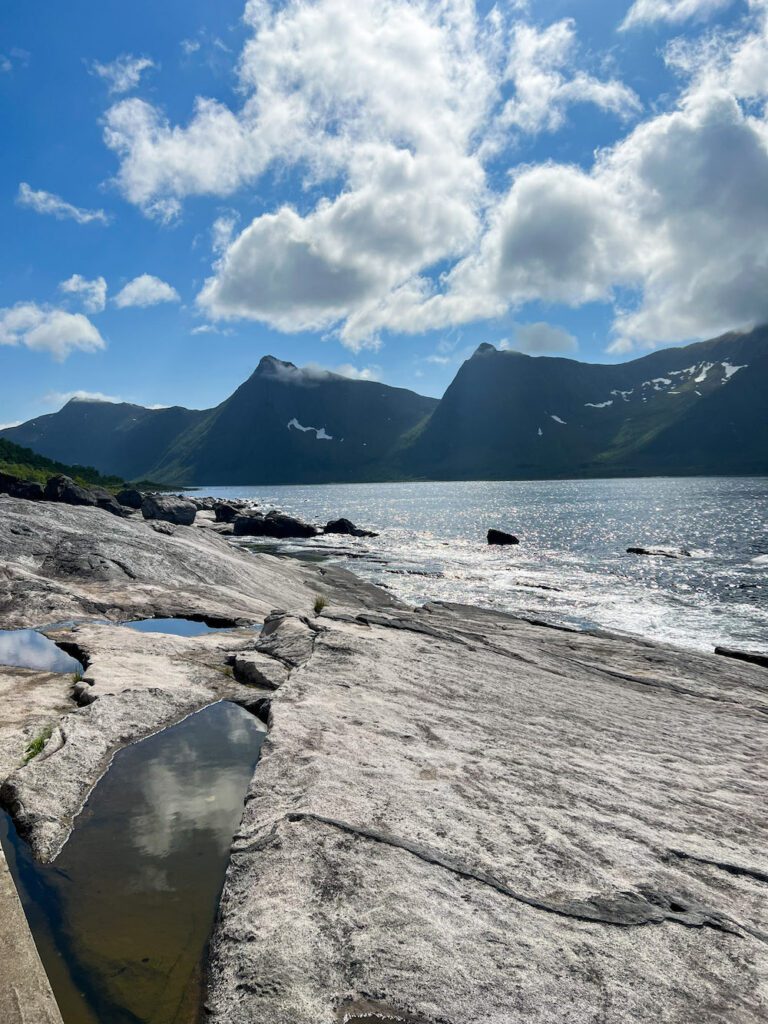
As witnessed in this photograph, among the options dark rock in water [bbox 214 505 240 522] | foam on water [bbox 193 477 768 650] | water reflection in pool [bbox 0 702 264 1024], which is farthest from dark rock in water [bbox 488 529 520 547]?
water reflection in pool [bbox 0 702 264 1024]

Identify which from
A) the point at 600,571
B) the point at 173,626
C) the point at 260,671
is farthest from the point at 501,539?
the point at 260,671

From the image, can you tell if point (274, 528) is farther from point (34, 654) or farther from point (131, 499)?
point (34, 654)

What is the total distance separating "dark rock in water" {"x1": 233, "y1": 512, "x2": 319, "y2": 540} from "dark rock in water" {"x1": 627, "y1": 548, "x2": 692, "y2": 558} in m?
44.6

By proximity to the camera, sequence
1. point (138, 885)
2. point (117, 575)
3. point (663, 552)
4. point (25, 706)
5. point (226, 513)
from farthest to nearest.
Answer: point (226, 513)
point (663, 552)
point (117, 575)
point (25, 706)
point (138, 885)

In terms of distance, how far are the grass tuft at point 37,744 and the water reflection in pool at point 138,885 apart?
1.37m

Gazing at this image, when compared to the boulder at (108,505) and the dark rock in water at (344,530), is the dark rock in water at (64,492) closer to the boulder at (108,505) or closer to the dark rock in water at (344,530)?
the boulder at (108,505)

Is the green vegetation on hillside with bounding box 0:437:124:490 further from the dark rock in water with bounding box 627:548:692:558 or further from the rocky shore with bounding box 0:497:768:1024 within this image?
the rocky shore with bounding box 0:497:768:1024

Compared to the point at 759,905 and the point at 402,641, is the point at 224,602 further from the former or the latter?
the point at 759,905

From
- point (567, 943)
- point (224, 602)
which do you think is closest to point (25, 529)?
point (224, 602)

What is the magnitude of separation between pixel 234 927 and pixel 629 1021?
383cm

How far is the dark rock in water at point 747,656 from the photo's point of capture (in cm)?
2347

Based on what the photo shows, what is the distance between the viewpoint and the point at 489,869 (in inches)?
272

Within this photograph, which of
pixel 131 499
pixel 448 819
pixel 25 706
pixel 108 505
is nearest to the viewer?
pixel 448 819

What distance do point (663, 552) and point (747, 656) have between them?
4556 centimetres
